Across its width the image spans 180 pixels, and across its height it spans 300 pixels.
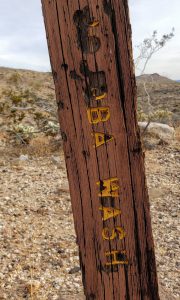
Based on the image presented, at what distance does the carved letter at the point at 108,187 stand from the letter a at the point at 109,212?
0.06 m

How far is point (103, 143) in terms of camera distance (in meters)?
1.42

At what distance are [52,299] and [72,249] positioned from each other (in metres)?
0.85

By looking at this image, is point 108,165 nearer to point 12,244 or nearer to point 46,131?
point 12,244

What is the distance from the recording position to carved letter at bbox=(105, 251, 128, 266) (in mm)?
1532

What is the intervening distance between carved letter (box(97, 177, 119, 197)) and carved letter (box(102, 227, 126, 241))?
0.16m

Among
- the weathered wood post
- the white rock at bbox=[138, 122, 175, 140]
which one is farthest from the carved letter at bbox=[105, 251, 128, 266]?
Answer: the white rock at bbox=[138, 122, 175, 140]

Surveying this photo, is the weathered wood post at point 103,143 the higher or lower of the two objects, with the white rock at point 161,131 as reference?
higher

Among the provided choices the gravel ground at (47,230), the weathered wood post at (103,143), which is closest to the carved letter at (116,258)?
the weathered wood post at (103,143)

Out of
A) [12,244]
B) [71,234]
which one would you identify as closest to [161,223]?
[71,234]

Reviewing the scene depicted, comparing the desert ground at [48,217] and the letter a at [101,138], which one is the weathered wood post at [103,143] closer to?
the letter a at [101,138]

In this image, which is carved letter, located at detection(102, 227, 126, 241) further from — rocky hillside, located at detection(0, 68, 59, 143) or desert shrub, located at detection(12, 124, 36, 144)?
desert shrub, located at detection(12, 124, 36, 144)

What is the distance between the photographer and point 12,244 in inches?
152

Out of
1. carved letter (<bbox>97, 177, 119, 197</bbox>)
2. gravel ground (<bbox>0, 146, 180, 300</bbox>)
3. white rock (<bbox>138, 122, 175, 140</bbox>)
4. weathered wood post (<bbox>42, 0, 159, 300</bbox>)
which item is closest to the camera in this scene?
weathered wood post (<bbox>42, 0, 159, 300</bbox>)

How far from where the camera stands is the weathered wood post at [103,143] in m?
1.33
